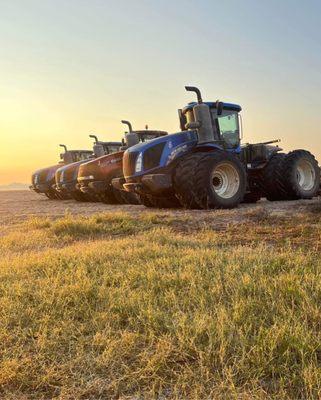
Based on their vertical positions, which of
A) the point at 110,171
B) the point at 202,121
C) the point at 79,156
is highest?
the point at 79,156

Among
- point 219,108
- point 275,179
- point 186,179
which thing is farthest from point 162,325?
point 275,179

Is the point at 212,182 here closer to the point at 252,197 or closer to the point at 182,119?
the point at 182,119

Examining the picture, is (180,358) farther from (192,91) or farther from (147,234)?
(192,91)

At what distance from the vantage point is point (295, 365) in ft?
7.64

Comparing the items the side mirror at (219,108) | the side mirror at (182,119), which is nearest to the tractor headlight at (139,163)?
the side mirror at (182,119)

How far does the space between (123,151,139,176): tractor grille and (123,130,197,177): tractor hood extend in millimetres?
59

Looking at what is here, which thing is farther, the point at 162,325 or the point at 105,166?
the point at 105,166

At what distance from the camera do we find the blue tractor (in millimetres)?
10844

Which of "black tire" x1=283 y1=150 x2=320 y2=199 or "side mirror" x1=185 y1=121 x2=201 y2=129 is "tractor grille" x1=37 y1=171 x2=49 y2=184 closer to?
"side mirror" x1=185 y1=121 x2=201 y2=129

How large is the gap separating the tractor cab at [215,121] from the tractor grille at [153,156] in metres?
0.92

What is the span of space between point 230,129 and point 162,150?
7.82ft

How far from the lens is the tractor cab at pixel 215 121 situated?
11.6m

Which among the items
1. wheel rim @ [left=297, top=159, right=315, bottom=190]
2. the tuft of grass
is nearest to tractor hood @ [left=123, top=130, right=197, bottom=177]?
wheel rim @ [left=297, top=159, right=315, bottom=190]

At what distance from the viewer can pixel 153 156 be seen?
11.3 metres
